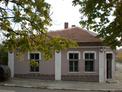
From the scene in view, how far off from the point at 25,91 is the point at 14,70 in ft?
17.5

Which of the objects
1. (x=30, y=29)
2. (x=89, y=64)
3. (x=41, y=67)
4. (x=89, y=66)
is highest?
(x=30, y=29)

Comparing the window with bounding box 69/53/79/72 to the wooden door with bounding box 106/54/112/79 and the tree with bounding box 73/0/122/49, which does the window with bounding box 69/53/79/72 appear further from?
the tree with bounding box 73/0/122/49

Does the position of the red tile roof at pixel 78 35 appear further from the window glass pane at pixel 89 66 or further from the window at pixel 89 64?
the window glass pane at pixel 89 66

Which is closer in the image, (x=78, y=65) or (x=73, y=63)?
(x=78, y=65)

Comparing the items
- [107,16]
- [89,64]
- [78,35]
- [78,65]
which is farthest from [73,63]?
[107,16]

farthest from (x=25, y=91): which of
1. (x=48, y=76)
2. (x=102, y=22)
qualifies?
(x=102, y=22)

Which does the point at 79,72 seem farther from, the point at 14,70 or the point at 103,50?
the point at 14,70

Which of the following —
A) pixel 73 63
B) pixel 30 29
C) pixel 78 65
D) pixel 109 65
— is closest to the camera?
pixel 30 29

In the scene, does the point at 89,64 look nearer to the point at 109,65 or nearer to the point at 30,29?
the point at 109,65

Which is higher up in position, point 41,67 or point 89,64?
point 89,64

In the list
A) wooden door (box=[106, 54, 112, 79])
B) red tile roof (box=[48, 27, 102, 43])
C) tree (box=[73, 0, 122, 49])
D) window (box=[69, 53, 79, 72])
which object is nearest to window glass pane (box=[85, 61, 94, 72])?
window (box=[69, 53, 79, 72])

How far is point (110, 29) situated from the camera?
6242 millimetres

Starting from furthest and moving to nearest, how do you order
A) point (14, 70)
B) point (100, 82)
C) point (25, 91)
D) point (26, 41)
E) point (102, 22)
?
point (14, 70) → point (100, 82) → point (25, 91) → point (102, 22) → point (26, 41)

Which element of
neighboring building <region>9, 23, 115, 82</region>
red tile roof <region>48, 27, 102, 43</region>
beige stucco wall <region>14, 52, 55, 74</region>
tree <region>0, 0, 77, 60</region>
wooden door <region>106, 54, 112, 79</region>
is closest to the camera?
tree <region>0, 0, 77, 60</region>
